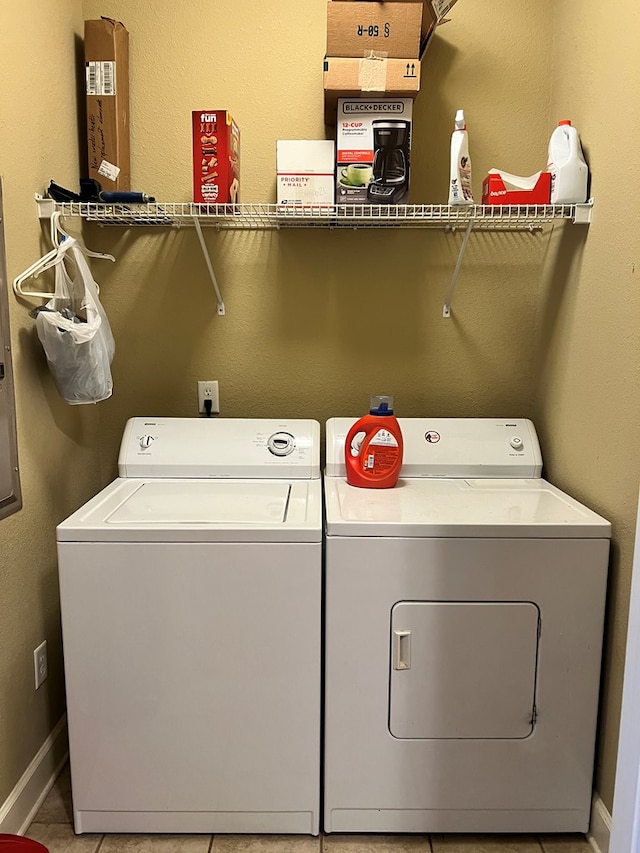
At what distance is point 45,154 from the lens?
1.77 metres

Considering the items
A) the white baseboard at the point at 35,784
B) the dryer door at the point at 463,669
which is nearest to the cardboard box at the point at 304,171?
the dryer door at the point at 463,669

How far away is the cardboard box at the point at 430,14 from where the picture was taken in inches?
70.2

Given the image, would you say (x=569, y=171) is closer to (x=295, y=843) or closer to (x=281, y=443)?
(x=281, y=443)

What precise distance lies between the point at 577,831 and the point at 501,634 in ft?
2.05

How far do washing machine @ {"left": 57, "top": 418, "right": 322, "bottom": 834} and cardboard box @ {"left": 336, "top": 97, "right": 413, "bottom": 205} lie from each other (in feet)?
3.20

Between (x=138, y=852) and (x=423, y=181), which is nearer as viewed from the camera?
(x=138, y=852)

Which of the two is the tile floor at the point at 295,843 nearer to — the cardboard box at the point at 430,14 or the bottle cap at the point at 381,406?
the bottle cap at the point at 381,406

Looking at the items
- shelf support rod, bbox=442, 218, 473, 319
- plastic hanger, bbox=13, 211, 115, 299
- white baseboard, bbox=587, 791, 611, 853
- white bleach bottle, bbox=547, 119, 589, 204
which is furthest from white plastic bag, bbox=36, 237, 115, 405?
white baseboard, bbox=587, 791, 611, 853

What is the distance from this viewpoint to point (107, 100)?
6.40 feet

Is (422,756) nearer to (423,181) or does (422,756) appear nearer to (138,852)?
(138,852)

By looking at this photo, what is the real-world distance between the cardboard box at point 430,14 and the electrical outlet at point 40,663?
6.80 feet

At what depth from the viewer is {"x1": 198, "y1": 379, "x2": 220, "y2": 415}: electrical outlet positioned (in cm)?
223

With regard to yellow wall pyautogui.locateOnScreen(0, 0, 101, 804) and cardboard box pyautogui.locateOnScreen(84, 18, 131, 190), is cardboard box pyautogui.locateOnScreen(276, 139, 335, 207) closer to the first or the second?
cardboard box pyautogui.locateOnScreen(84, 18, 131, 190)

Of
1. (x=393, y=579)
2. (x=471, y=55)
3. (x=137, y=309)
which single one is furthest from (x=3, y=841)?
(x=471, y=55)
